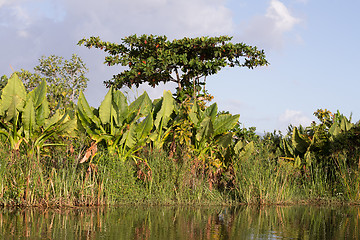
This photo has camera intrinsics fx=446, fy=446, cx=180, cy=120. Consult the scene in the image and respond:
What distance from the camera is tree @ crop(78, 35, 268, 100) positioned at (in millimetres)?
16203

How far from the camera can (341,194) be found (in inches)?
509

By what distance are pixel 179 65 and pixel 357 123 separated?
6.58 meters

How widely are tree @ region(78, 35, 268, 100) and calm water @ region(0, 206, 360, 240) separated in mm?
6996

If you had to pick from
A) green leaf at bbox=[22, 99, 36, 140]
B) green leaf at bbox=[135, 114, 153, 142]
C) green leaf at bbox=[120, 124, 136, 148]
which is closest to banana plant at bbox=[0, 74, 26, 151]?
green leaf at bbox=[22, 99, 36, 140]

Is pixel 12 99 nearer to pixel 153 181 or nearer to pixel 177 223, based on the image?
pixel 153 181

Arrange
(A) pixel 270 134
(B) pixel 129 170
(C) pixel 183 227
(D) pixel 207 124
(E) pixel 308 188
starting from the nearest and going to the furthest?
(C) pixel 183 227, (B) pixel 129 170, (D) pixel 207 124, (E) pixel 308 188, (A) pixel 270 134

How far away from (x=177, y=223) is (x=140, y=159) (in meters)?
3.27

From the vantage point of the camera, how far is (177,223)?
788 cm

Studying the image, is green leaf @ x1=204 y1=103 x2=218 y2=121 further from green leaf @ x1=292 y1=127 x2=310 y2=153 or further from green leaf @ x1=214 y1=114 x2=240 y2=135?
green leaf @ x1=292 y1=127 x2=310 y2=153

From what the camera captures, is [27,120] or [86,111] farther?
[86,111]

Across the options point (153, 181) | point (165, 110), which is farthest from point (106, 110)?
point (153, 181)

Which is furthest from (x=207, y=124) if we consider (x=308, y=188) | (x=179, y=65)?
(x=179, y=65)

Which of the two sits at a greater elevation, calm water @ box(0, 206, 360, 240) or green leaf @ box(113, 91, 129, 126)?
green leaf @ box(113, 91, 129, 126)

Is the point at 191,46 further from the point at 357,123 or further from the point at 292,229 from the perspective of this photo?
the point at 292,229
